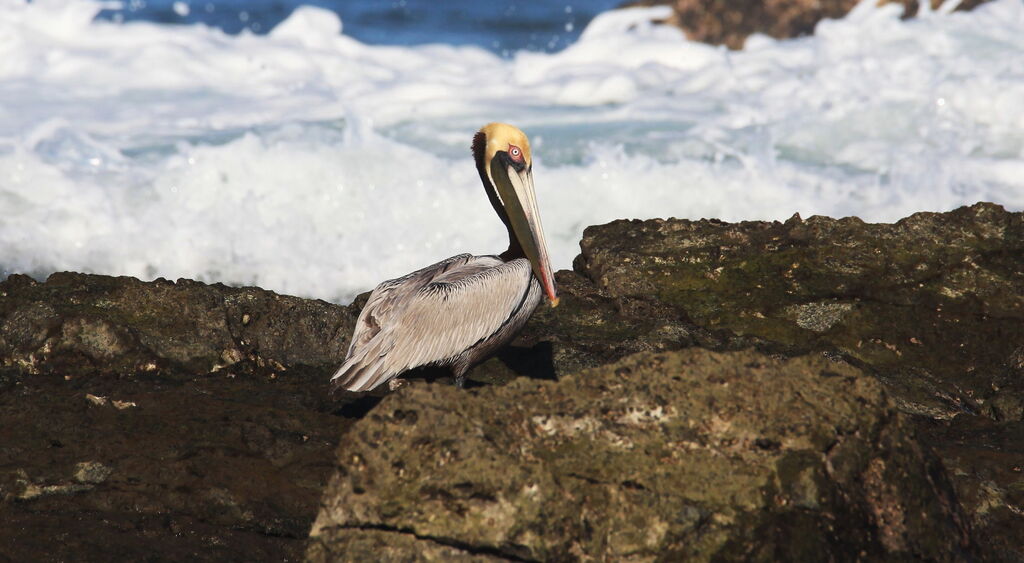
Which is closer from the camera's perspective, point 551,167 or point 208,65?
point 551,167

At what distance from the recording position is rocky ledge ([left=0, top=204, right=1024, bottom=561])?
2943mm

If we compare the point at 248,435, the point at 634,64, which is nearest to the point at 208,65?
the point at 634,64

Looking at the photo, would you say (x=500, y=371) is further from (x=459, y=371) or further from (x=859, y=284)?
(x=859, y=284)

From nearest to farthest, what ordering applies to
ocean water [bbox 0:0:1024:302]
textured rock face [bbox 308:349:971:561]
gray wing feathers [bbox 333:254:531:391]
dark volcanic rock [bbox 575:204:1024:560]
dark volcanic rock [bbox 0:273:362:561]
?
textured rock face [bbox 308:349:971:561]
dark volcanic rock [bbox 0:273:362:561]
gray wing feathers [bbox 333:254:531:391]
dark volcanic rock [bbox 575:204:1024:560]
ocean water [bbox 0:0:1024:302]

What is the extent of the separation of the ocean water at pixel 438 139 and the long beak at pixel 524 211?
6.73m

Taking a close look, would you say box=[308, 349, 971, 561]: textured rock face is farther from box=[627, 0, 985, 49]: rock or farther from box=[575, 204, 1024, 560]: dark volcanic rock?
box=[627, 0, 985, 49]: rock

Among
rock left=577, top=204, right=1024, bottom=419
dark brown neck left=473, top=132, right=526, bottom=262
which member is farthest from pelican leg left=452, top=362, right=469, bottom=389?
rock left=577, top=204, right=1024, bottom=419

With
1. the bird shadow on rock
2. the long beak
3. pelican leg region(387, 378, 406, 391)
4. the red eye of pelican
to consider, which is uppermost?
the red eye of pelican

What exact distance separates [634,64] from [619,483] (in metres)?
19.3

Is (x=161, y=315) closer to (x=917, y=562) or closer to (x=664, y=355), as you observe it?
(x=664, y=355)

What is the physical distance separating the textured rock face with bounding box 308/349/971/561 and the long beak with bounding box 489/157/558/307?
104 inches

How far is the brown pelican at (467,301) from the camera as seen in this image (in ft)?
16.5

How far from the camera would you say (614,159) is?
15820mm

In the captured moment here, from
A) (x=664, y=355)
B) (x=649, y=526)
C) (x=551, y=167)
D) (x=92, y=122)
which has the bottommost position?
(x=551, y=167)
